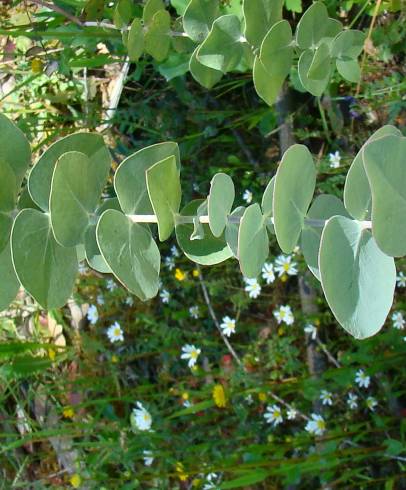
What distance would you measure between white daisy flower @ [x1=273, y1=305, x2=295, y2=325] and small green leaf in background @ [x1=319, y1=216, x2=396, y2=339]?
1026 mm

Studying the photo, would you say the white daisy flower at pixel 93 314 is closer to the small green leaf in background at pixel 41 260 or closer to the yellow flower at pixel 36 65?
the yellow flower at pixel 36 65

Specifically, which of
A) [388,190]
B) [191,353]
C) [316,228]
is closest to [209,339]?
[191,353]

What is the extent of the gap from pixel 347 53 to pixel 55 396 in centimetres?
151

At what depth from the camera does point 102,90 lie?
2.14 meters

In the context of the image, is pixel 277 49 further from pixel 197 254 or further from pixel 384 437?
Result: pixel 384 437

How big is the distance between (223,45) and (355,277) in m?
0.54

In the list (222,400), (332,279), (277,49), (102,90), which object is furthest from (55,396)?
(332,279)

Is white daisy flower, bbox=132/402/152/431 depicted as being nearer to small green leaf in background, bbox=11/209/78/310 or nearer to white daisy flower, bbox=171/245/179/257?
white daisy flower, bbox=171/245/179/257

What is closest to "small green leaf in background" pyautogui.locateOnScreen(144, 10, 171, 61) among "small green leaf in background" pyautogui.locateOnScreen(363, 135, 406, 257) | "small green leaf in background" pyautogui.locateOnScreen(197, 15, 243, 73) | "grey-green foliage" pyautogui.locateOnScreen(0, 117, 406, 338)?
"small green leaf in background" pyautogui.locateOnScreen(197, 15, 243, 73)

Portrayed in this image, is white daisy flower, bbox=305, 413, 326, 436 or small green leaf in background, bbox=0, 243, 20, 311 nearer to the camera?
small green leaf in background, bbox=0, 243, 20, 311

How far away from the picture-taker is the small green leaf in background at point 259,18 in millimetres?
1079

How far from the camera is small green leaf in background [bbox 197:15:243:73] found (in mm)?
1084

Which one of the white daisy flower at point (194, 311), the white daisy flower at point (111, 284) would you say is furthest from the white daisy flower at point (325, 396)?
the white daisy flower at point (111, 284)

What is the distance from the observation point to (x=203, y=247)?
92 centimetres
